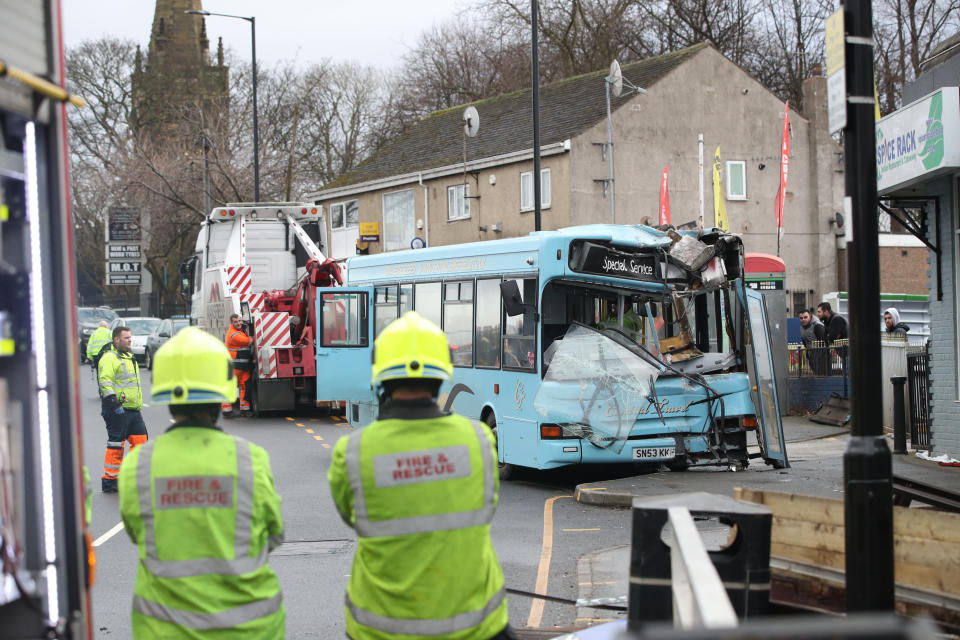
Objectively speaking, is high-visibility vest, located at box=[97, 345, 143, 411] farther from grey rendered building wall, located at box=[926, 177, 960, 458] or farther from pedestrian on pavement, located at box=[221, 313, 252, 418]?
grey rendered building wall, located at box=[926, 177, 960, 458]

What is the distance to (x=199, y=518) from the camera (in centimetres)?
388

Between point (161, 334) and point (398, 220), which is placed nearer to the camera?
point (161, 334)

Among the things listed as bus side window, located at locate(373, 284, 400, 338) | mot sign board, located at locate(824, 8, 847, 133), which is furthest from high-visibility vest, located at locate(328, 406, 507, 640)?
bus side window, located at locate(373, 284, 400, 338)

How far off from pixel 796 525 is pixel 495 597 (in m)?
3.09

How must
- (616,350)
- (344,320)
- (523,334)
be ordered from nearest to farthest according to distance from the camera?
(616,350)
(523,334)
(344,320)

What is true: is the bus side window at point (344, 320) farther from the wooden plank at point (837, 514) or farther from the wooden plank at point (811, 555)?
the wooden plank at point (811, 555)

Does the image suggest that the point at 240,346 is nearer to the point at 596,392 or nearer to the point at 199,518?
the point at 596,392

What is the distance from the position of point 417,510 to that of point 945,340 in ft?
38.6

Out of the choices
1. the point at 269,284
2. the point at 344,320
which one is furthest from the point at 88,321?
the point at 344,320

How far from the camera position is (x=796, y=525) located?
21.4 ft

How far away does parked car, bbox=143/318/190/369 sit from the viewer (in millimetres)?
37156

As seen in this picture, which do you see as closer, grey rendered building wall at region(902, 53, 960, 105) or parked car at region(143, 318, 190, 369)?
grey rendered building wall at region(902, 53, 960, 105)

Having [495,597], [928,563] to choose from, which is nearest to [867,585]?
[928,563]

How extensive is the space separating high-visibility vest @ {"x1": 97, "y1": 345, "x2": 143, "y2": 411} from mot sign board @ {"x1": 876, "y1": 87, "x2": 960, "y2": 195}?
28.2 feet
